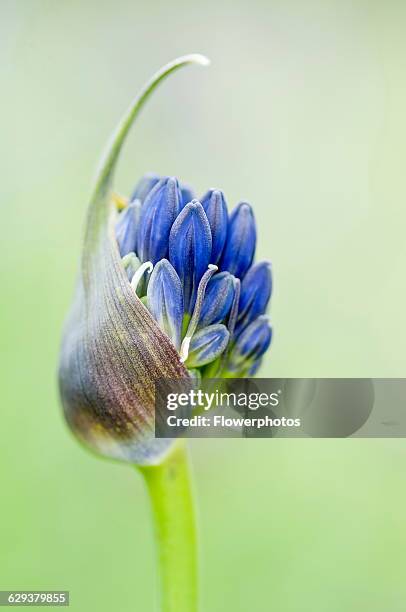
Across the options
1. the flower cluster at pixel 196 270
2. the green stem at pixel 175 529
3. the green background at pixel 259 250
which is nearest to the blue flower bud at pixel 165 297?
the flower cluster at pixel 196 270

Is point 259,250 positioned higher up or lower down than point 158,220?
higher up

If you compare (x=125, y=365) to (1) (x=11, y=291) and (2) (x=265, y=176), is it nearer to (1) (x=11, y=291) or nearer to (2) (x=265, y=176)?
(1) (x=11, y=291)

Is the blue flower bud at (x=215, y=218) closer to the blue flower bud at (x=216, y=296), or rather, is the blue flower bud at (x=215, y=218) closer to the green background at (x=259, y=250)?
the blue flower bud at (x=216, y=296)

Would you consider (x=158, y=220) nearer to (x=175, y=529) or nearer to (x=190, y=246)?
(x=190, y=246)

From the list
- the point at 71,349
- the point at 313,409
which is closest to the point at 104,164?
the point at 71,349

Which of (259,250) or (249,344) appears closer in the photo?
(249,344)

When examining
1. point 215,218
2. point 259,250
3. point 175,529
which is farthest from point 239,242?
point 259,250

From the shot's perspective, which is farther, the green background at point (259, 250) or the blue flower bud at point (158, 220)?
the green background at point (259, 250)
